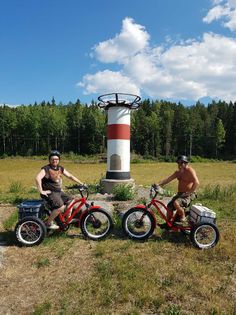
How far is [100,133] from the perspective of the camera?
75500 mm

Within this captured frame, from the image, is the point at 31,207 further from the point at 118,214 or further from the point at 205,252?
the point at 205,252

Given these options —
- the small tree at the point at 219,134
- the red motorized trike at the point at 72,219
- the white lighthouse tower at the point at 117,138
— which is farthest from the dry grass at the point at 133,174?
the small tree at the point at 219,134

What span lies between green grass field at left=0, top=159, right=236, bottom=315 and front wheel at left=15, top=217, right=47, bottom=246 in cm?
17

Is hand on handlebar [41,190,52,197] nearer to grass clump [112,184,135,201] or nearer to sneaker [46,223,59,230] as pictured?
sneaker [46,223,59,230]

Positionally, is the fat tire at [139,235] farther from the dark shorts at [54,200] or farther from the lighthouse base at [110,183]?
the lighthouse base at [110,183]

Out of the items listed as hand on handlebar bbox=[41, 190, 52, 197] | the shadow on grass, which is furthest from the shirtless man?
the shadow on grass

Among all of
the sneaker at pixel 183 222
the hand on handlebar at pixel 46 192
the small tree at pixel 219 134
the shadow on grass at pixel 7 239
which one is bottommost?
the shadow on grass at pixel 7 239

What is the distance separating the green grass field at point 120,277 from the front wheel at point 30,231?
0.17 metres

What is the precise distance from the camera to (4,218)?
30.2 ft

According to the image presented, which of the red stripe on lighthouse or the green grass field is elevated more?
the red stripe on lighthouse

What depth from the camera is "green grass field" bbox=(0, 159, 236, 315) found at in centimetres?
443

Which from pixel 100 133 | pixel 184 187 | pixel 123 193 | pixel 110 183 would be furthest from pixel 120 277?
pixel 100 133

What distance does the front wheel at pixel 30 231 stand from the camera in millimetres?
6824

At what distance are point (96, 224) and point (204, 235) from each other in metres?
2.23
